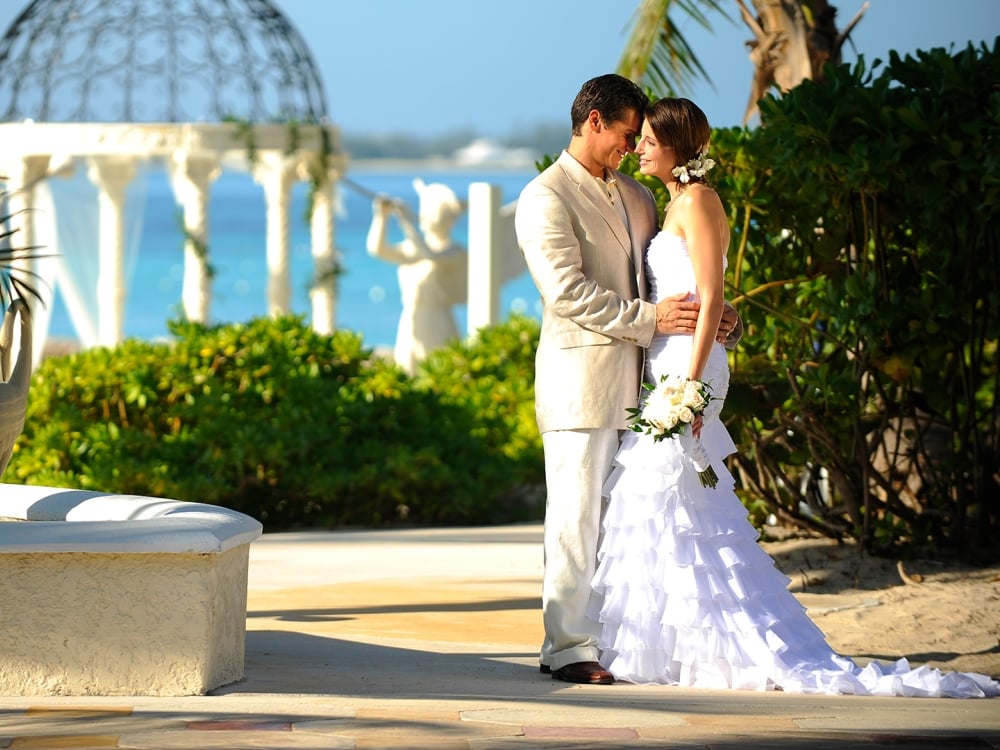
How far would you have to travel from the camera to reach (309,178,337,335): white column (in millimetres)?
12141

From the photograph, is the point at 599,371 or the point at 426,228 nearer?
the point at 599,371

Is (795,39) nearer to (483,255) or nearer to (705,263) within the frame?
(705,263)

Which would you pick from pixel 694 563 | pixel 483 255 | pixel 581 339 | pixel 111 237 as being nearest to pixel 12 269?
pixel 581 339

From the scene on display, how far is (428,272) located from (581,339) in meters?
8.38

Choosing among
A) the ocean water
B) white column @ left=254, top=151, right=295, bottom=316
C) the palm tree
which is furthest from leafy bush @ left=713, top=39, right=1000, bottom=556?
the ocean water

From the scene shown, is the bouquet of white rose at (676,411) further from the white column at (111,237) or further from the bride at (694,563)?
the white column at (111,237)

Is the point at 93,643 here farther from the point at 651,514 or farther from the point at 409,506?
the point at 409,506

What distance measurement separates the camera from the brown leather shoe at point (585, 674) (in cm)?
450

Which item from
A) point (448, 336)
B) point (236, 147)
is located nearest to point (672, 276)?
point (236, 147)

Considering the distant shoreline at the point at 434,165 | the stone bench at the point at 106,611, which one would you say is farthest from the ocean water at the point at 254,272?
the stone bench at the point at 106,611

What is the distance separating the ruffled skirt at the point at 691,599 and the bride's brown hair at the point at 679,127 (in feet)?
3.02

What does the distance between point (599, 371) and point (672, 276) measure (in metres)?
0.39

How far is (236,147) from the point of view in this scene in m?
11.5

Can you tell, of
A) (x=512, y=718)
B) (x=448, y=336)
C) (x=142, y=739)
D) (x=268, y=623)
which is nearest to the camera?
(x=142, y=739)
